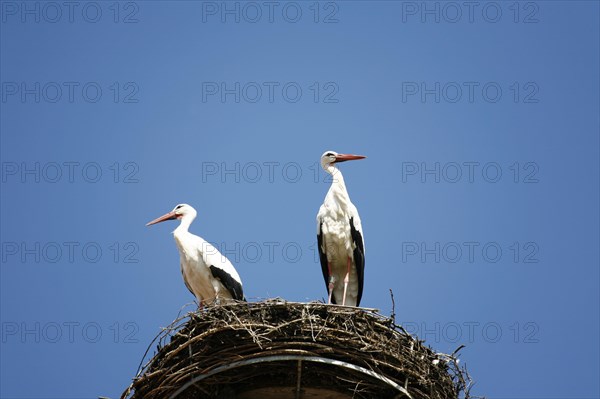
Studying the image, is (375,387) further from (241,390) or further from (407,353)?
(241,390)

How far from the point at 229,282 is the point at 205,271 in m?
0.38

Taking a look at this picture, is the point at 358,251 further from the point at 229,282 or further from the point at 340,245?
the point at 229,282

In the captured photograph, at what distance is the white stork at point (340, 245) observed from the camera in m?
12.4

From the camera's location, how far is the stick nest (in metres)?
8.88

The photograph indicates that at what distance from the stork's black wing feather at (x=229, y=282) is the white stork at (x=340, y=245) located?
3.62ft

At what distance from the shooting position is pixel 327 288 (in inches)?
498

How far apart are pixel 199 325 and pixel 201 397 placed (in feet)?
2.12

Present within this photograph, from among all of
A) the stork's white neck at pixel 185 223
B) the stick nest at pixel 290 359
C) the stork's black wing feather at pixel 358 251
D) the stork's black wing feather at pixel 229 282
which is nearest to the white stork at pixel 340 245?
the stork's black wing feather at pixel 358 251

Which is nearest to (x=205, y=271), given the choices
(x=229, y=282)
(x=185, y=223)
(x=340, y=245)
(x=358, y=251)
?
(x=229, y=282)

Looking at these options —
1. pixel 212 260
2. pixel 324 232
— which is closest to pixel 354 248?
pixel 324 232

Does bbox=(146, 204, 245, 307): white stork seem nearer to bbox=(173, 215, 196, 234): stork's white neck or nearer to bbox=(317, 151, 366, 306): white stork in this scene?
bbox=(173, 215, 196, 234): stork's white neck

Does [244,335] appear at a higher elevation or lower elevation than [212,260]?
lower

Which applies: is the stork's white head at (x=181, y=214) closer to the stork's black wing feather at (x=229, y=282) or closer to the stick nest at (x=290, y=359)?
the stork's black wing feather at (x=229, y=282)

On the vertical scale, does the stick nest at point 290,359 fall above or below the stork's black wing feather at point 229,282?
below
